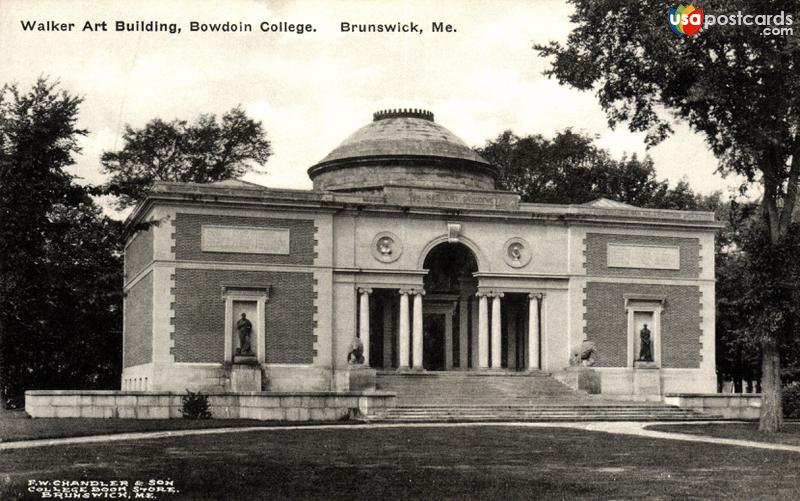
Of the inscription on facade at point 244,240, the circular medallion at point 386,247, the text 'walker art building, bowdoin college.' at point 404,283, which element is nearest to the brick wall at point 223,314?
the text 'walker art building, bowdoin college.' at point 404,283

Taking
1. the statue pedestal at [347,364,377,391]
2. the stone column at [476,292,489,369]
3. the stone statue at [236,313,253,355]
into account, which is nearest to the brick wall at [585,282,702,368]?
the stone column at [476,292,489,369]

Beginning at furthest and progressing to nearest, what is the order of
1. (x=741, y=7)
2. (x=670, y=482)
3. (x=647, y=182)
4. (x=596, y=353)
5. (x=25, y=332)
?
(x=647, y=182)
(x=596, y=353)
(x=25, y=332)
(x=741, y=7)
(x=670, y=482)

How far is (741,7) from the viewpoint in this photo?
2484 cm

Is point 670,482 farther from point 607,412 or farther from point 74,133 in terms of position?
point 607,412

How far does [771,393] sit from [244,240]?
60.8 feet

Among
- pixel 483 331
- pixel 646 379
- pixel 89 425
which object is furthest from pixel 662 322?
pixel 89 425

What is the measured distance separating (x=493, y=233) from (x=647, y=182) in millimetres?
22111

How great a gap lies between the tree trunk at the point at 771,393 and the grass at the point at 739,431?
0.29m

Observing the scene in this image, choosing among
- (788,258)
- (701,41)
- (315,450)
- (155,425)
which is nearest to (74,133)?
(155,425)

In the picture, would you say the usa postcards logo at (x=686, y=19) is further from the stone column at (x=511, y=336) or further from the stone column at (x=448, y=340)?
the stone column at (x=448, y=340)

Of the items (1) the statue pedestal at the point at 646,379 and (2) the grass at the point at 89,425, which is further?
(1) the statue pedestal at the point at 646,379

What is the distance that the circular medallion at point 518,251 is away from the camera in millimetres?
41125

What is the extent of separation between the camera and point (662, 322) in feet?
137

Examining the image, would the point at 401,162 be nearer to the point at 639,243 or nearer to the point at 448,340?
the point at 448,340
